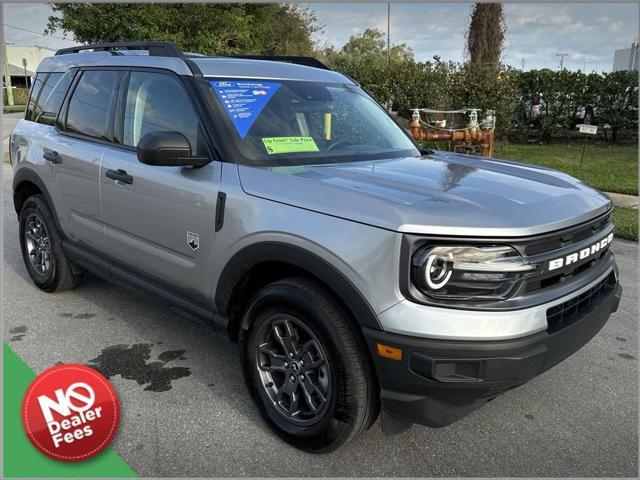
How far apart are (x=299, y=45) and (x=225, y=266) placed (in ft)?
85.8

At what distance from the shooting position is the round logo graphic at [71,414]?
277 cm

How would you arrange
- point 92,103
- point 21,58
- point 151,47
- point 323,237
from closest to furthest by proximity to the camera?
1. point 323,237
2. point 151,47
3. point 92,103
4. point 21,58

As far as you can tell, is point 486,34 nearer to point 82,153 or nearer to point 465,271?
point 82,153

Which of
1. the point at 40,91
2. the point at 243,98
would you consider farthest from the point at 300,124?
the point at 40,91

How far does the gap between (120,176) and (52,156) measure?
3.74 feet

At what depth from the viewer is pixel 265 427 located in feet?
9.91

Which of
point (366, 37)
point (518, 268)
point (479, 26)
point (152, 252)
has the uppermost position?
point (366, 37)

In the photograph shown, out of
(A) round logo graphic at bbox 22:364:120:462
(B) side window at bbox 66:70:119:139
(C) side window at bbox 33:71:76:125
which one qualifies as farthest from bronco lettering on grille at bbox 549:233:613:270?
(C) side window at bbox 33:71:76:125

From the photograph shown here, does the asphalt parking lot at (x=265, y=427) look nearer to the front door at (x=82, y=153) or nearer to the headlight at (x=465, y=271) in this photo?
the front door at (x=82, y=153)

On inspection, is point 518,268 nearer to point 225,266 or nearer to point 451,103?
point 225,266

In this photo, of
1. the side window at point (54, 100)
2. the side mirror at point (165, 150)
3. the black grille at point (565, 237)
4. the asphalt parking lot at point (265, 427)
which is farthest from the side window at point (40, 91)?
the black grille at point (565, 237)

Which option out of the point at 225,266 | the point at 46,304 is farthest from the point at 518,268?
the point at 46,304

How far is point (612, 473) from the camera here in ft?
8.75

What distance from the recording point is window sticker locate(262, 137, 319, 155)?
10.4 ft
